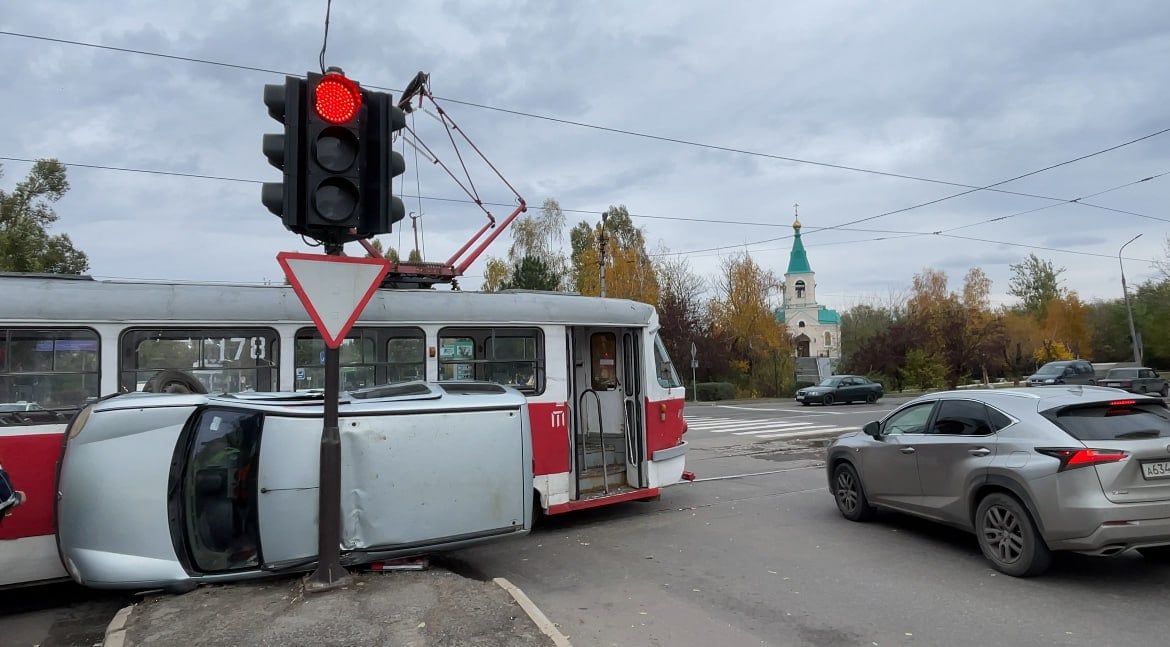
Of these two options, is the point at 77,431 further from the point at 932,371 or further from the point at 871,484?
the point at 932,371

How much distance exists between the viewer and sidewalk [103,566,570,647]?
4152 millimetres

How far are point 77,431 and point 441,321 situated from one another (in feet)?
11.5

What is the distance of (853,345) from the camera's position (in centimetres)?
6162

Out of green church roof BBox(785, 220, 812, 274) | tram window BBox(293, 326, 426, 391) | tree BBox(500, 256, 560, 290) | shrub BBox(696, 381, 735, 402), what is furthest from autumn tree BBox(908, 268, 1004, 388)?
tram window BBox(293, 326, 426, 391)

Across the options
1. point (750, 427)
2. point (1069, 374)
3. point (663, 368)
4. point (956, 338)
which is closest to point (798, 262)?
point (956, 338)

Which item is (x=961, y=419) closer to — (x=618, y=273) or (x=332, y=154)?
(x=332, y=154)

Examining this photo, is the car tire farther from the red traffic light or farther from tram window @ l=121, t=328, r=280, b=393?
the red traffic light

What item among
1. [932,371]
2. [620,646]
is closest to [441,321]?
[620,646]

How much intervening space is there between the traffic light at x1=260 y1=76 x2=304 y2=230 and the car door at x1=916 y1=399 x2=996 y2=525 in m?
6.11

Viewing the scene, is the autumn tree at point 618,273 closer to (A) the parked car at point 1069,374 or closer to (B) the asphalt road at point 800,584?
(A) the parked car at point 1069,374

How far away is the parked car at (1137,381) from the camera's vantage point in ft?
89.8

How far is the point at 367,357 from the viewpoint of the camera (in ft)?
24.3

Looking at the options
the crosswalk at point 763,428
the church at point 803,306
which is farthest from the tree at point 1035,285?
the crosswalk at point 763,428

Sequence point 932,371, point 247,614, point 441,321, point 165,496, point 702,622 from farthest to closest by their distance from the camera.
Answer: point 932,371, point 441,321, point 702,622, point 165,496, point 247,614
